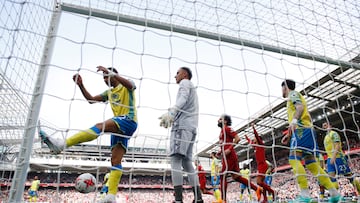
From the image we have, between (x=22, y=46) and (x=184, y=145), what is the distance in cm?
221

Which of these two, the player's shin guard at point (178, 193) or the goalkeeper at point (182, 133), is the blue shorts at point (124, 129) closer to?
the goalkeeper at point (182, 133)

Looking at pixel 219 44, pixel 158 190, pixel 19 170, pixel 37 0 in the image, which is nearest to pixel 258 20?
pixel 219 44

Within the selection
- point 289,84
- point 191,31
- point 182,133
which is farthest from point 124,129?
point 289,84

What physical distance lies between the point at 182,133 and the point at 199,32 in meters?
1.66

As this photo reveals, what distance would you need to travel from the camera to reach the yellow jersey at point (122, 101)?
2.81 m

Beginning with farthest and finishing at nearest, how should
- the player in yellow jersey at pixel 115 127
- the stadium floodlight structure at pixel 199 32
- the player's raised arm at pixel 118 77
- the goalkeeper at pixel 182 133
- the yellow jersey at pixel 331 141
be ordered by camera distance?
the yellow jersey at pixel 331 141
the stadium floodlight structure at pixel 199 32
the goalkeeper at pixel 182 133
the player's raised arm at pixel 118 77
the player in yellow jersey at pixel 115 127

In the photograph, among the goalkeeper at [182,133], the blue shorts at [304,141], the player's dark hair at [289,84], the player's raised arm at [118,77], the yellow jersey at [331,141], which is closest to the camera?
the player's raised arm at [118,77]

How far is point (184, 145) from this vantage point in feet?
9.32

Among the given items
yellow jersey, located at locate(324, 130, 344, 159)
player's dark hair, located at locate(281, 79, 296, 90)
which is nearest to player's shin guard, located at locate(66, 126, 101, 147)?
Answer: player's dark hair, located at locate(281, 79, 296, 90)

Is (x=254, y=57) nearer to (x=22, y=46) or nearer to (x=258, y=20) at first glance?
(x=258, y=20)

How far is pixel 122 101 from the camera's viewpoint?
2904 millimetres

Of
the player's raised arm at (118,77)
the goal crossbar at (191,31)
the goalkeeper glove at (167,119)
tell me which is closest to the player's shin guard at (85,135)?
the player's raised arm at (118,77)

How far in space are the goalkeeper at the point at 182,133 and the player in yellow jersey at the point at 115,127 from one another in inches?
13.7

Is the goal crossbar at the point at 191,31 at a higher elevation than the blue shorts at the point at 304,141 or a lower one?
higher
